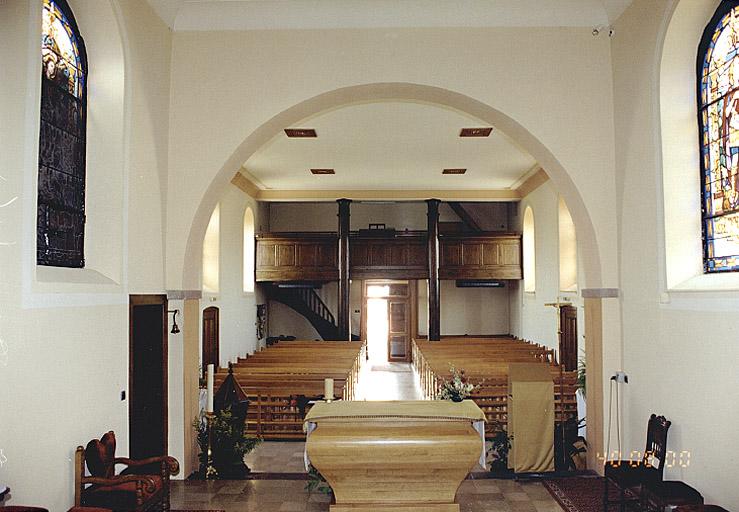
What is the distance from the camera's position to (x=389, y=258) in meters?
17.9

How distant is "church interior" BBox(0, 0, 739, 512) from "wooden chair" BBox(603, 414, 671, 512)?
27 millimetres

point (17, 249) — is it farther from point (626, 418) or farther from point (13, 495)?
point (626, 418)

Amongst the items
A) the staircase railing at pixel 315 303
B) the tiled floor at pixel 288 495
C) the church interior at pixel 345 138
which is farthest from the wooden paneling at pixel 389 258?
the tiled floor at pixel 288 495

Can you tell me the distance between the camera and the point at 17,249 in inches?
173


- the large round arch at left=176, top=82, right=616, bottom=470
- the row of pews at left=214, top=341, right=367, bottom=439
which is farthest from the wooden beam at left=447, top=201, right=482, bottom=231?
the large round arch at left=176, top=82, right=616, bottom=470

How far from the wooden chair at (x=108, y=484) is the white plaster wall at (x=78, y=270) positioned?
0.10 m

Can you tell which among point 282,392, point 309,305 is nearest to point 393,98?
point 282,392

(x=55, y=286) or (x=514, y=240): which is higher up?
(x=514, y=240)

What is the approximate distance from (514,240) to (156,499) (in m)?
13.5

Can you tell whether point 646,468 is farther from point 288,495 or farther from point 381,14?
point 381,14

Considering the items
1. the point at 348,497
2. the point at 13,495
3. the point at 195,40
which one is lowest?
the point at 348,497

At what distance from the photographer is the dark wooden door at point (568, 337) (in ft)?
40.8

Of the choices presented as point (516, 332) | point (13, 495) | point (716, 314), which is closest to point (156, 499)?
point (13, 495)

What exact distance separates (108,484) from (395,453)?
2.23 metres
